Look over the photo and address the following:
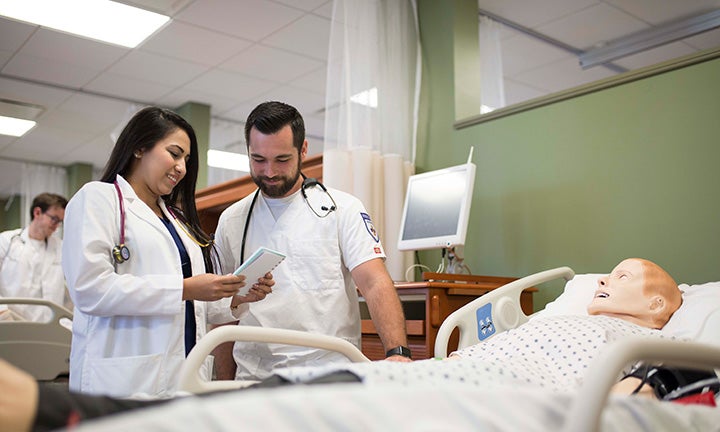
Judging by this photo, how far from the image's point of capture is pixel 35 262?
4.68 m

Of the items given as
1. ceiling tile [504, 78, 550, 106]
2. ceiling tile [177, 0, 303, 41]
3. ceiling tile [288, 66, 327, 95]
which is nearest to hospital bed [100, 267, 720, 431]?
ceiling tile [177, 0, 303, 41]

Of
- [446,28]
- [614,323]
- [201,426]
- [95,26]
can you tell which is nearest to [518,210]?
[446,28]

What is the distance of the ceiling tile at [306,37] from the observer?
4312 millimetres

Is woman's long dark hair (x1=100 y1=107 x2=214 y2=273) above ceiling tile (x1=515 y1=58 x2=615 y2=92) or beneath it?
beneath

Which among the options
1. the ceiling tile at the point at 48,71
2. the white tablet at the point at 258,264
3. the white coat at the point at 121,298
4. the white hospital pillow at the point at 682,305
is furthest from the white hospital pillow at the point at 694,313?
the ceiling tile at the point at 48,71

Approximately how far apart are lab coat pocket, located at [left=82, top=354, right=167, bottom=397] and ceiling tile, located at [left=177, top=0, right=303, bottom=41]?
2.79 metres

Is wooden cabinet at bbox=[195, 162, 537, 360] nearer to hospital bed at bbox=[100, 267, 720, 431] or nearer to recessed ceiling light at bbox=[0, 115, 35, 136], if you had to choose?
hospital bed at bbox=[100, 267, 720, 431]

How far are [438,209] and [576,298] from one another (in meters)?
0.90

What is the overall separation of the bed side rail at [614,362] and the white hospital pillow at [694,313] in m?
0.76

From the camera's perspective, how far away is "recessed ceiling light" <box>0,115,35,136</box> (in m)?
6.39

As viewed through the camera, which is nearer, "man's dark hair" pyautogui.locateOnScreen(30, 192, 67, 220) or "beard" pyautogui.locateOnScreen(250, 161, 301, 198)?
"beard" pyautogui.locateOnScreen(250, 161, 301, 198)

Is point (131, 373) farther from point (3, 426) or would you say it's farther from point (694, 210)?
point (694, 210)

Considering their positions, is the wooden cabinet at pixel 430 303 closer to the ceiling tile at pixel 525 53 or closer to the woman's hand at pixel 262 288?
the woman's hand at pixel 262 288

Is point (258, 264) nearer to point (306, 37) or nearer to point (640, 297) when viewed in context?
point (640, 297)
